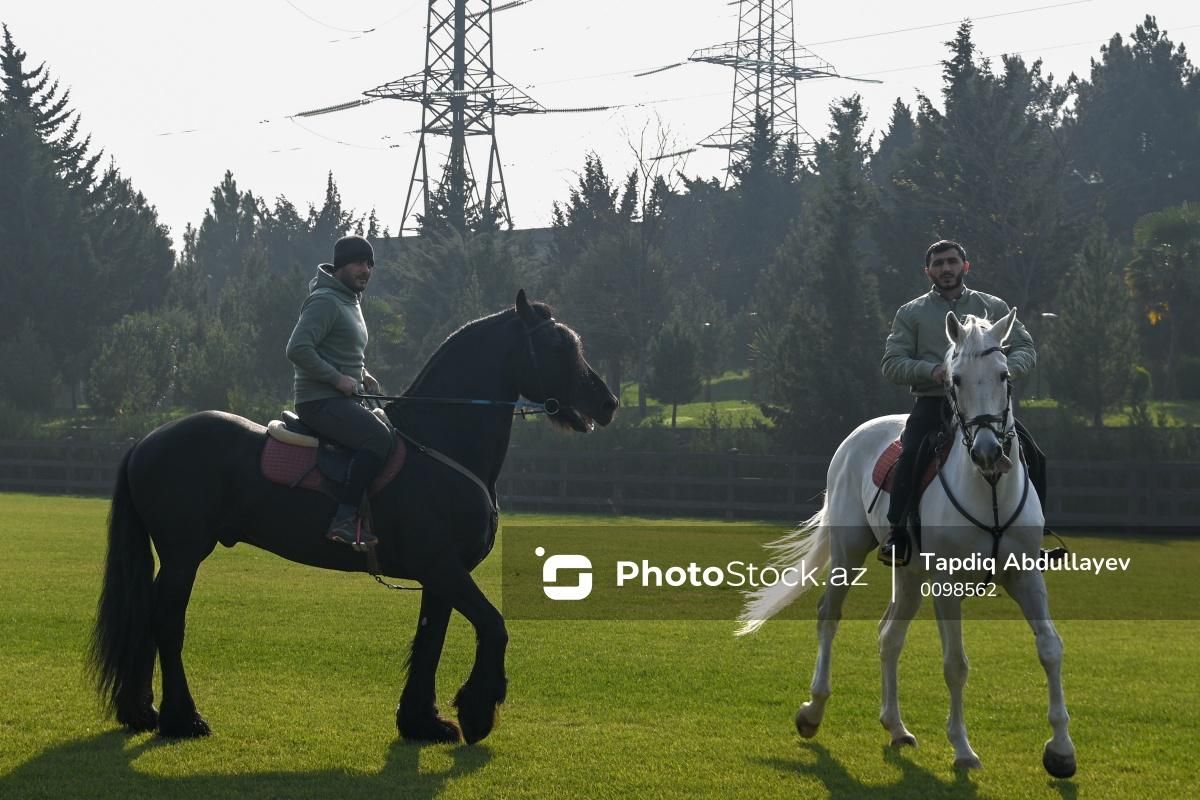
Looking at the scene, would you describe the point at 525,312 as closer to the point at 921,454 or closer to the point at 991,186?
the point at 921,454

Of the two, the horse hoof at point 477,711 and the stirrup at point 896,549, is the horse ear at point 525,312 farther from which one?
the stirrup at point 896,549

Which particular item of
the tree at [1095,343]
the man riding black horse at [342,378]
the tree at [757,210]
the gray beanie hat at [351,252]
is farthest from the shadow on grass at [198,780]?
the tree at [757,210]

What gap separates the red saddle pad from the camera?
856cm

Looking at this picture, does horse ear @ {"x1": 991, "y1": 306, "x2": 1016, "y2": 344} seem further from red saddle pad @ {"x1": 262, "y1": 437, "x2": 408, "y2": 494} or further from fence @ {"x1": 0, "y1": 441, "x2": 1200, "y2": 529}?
fence @ {"x1": 0, "y1": 441, "x2": 1200, "y2": 529}

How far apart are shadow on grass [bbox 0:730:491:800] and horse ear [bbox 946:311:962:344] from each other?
3437 millimetres

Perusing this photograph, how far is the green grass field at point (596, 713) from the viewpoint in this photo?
7.40m

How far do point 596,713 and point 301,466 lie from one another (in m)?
2.53

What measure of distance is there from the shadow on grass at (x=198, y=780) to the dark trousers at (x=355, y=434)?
157cm

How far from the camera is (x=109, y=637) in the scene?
28.2ft

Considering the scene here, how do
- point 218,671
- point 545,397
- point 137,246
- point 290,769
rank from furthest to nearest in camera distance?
point 137,246
point 218,671
point 545,397
point 290,769

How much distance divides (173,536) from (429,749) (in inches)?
81.0

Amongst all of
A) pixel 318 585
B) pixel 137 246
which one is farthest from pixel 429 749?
pixel 137 246

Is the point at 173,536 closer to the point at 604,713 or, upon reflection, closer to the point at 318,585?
the point at 604,713

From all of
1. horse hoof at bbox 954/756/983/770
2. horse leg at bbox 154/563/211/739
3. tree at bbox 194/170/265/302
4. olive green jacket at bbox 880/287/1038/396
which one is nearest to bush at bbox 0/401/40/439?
horse leg at bbox 154/563/211/739
